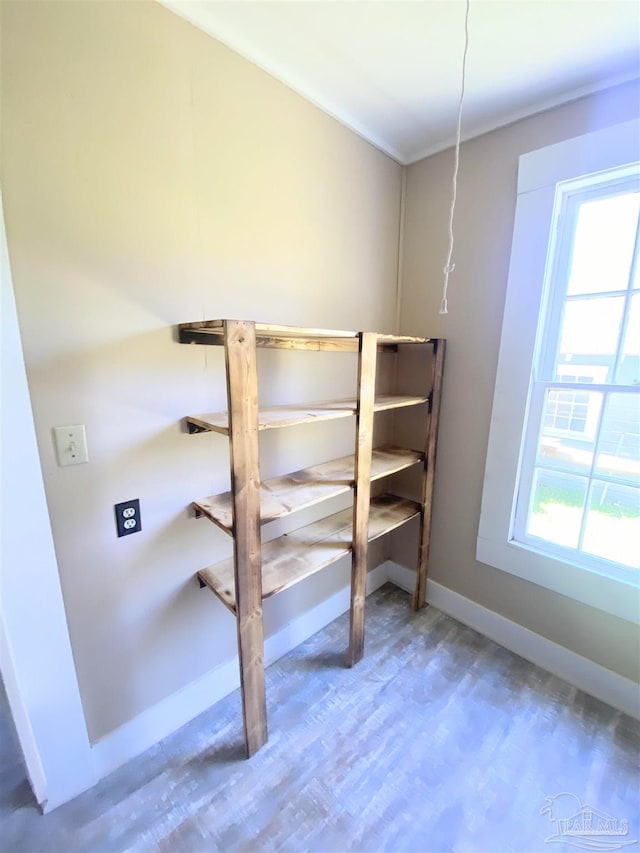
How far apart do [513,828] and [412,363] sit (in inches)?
73.9

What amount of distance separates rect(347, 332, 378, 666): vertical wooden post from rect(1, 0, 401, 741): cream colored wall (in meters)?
0.36

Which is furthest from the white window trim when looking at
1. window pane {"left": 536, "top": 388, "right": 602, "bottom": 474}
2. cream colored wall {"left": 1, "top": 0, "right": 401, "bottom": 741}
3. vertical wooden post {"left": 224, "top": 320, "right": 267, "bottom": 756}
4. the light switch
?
the light switch

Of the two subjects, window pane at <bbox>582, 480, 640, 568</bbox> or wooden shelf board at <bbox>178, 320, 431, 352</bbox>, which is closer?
wooden shelf board at <bbox>178, 320, 431, 352</bbox>

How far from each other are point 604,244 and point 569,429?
761mm

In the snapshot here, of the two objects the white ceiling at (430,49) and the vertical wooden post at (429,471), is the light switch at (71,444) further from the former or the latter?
the vertical wooden post at (429,471)

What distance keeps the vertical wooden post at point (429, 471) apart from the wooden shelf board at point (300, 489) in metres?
0.08

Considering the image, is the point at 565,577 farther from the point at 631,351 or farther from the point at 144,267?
the point at 144,267

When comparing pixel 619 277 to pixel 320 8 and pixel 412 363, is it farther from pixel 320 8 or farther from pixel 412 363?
pixel 320 8

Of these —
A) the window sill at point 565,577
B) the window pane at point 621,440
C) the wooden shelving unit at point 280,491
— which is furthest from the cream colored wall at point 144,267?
the window pane at point 621,440

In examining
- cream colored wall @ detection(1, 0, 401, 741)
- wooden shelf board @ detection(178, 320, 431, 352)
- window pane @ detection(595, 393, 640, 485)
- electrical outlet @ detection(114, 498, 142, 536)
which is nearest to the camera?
cream colored wall @ detection(1, 0, 401, 741)

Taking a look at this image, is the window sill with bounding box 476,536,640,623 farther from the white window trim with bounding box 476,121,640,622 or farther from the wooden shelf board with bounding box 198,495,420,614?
the wooden shelf board with bounding box 198,495,420,614

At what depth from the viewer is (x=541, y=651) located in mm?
1653

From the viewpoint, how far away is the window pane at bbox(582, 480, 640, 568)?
4.64ft

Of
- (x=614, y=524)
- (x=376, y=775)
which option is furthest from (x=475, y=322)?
(x=376, y=775)
